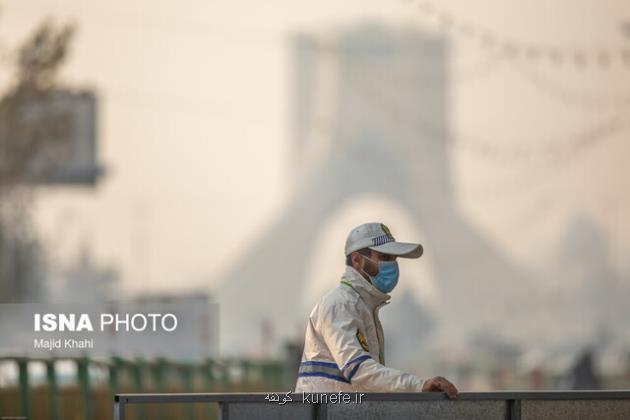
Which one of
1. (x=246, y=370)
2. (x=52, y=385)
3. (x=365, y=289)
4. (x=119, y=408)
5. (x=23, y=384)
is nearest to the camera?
(x=119, y=408)

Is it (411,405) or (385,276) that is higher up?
(385,276)

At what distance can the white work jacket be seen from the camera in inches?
→ 269

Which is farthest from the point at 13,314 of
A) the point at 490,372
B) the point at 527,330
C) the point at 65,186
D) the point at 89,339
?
the point at 527,330

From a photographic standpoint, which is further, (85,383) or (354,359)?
(85,383)

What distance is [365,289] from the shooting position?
716cm

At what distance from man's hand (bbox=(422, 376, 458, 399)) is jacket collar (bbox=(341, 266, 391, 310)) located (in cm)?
69

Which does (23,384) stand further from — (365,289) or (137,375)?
(365,289)

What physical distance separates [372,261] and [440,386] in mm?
852

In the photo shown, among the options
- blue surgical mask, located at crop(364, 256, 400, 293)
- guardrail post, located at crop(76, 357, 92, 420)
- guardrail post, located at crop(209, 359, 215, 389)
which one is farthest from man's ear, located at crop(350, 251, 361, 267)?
guardrail post, located at crop(209, 359, 215, 389)

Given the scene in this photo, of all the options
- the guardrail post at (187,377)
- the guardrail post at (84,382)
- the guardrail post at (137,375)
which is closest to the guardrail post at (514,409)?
the guardrail post at (84,382)

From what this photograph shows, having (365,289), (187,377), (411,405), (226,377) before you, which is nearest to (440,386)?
(411,405)

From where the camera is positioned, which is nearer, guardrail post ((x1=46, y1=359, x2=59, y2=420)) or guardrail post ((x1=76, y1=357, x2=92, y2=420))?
guardrail post ((x1=46, y1=359, x2=59, y2=420))

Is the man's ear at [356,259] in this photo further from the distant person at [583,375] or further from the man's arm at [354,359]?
the distant person at [583,375]

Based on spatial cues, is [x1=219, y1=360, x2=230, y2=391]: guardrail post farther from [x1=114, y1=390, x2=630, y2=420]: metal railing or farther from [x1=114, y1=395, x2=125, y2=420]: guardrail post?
[x1=114, y1=395, x2=125, y2=420]: guardrail post
